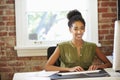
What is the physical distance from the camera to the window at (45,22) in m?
3.33

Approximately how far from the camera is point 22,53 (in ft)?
11.0

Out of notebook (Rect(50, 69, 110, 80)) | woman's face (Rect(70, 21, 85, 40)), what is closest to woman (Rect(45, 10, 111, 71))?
woman's face (Rect(70, 21, 85, 40))

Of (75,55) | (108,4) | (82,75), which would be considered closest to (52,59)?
(75,55)

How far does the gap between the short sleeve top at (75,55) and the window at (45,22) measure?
0.94 metres

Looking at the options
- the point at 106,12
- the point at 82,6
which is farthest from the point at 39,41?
the point at 106,12

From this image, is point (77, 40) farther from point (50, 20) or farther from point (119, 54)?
point (50, 20)

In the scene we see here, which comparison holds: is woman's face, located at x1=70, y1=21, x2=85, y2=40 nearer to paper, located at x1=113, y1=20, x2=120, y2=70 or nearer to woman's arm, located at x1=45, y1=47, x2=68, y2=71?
woman's arm, located at x1=45, y1=47, x2=68, y2=71

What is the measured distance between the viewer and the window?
3332 millimetres

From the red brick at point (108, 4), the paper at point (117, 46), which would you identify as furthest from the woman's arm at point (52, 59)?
the red brick at point (108, 4)

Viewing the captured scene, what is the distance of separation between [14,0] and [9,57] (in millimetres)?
777

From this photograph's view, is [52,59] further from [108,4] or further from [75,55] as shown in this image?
[108,4]

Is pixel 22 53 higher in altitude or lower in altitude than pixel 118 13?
lower

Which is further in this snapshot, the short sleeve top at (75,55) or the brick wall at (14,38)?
the brick wall at (14,38)

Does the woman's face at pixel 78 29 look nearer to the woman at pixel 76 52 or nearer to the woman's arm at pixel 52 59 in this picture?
the woman at pixel 76 52
